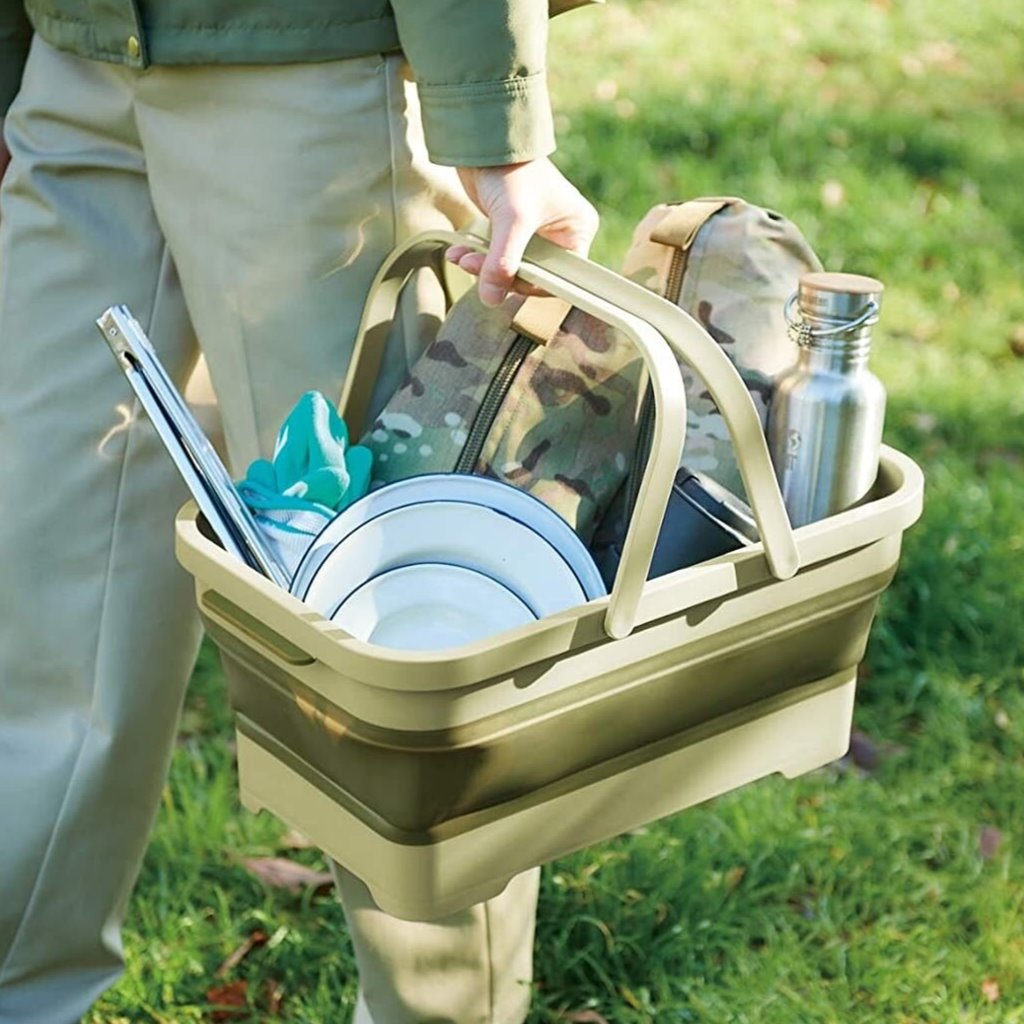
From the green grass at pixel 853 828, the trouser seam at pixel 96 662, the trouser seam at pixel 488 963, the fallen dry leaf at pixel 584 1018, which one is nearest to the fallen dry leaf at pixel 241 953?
the green grass at pixel 853 828

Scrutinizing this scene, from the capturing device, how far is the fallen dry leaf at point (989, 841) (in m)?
2.54

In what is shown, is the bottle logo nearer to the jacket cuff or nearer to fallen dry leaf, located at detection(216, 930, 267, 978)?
the jacket cuff

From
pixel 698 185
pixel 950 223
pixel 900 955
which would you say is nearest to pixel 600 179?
pixel 698 185

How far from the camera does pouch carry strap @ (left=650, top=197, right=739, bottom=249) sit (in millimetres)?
1799

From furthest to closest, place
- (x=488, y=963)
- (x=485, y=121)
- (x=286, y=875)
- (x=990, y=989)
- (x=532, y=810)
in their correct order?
(x=286, y=875) → (x=990, y=989) → (x=488, y=963) → (x=485, y=121) → (x=532, y=810)

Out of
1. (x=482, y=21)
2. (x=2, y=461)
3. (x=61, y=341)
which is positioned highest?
(x=482, y=21)

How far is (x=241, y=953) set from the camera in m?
2.38

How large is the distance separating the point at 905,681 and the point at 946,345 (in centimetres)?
136

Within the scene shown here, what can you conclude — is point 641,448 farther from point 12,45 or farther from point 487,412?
point 12,45

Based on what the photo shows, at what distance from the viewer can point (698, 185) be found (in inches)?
181

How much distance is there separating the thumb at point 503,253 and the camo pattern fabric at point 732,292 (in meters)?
0.25

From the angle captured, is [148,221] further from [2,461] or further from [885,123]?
[885,123]

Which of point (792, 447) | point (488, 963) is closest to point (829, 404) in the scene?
point (792, 447)

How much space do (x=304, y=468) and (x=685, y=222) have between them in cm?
49
